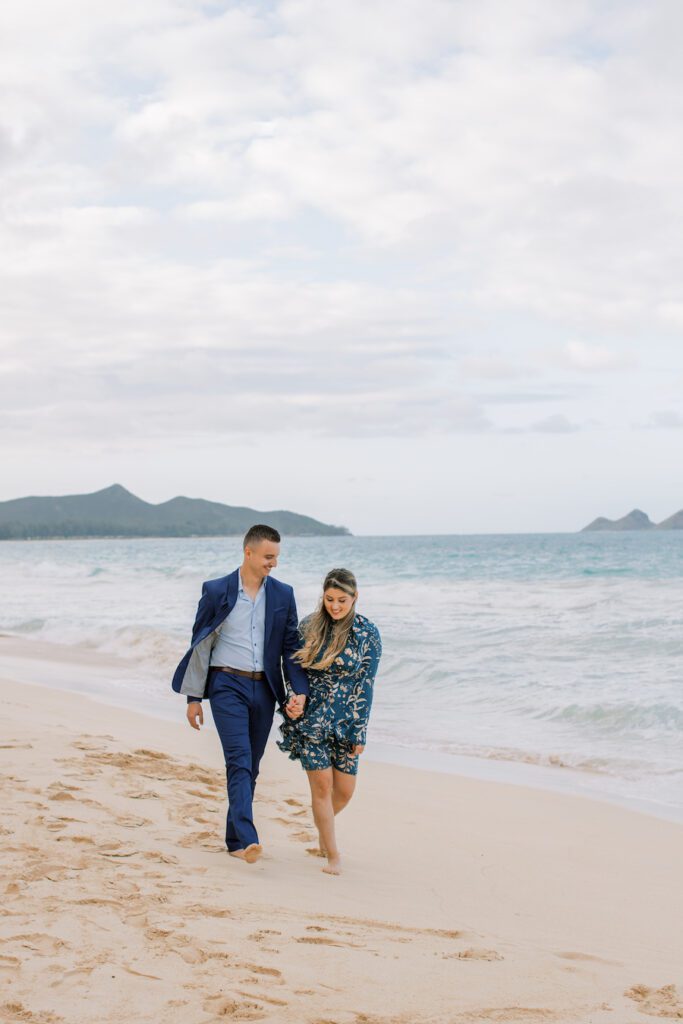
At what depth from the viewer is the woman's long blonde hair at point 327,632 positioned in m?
4.91

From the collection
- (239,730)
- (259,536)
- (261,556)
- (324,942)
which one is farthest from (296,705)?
(324,942)

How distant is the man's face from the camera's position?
16.2 feet

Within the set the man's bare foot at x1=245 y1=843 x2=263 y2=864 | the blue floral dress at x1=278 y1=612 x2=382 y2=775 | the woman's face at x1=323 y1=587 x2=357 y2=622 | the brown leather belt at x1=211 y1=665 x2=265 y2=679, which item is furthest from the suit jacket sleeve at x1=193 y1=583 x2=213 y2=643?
the man's bare foot at x1=245 y1=843 x2=263 y2=864

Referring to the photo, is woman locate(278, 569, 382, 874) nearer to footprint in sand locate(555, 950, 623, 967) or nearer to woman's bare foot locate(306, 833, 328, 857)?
woman's bare foot locate(306, 833, 328, 857)

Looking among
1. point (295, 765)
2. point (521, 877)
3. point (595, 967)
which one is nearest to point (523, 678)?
point (295, 765)

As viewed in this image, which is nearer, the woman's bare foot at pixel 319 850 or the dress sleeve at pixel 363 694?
the dress sleeve at pixel 363 694

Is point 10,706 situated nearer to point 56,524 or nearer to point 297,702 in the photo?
point 297,702

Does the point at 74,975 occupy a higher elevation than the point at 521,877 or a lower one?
higher

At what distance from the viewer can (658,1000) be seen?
353cm

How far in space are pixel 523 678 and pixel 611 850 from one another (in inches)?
282

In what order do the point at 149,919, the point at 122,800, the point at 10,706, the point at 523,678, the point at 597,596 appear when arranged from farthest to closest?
the point at 597,596 < the point at 523,678 < the point at 10,706 < the point at 122,800 < the point at 149,919

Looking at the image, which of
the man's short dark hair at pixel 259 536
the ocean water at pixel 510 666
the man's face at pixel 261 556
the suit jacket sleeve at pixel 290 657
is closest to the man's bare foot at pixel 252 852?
the suit jacket sleeve at pixel 290 657

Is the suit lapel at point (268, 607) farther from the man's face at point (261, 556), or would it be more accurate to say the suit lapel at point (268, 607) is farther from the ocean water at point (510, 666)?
the ocean water at point (510, 666)

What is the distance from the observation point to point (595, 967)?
384 centimetres
